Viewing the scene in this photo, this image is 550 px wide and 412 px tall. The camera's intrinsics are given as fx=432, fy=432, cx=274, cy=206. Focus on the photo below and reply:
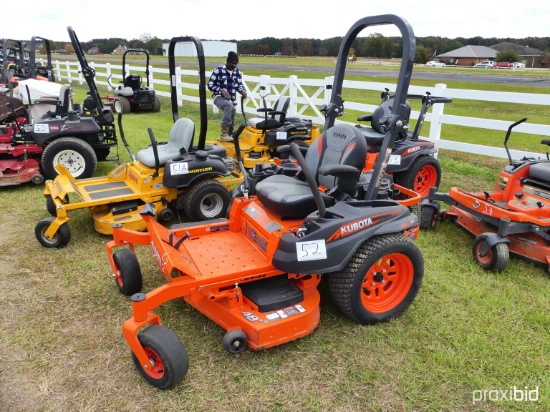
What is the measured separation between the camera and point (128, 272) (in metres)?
3.72

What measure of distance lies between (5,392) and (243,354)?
5.10ft

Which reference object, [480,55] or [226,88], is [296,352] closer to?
[226,88]

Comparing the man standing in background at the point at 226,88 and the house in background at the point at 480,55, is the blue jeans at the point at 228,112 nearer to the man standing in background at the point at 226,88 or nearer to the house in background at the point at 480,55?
the man standing in background at the point at 226,88

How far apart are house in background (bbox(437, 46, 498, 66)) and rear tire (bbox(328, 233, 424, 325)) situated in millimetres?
84236

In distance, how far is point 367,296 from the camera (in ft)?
11.5

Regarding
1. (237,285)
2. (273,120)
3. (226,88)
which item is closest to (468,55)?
(226,88)

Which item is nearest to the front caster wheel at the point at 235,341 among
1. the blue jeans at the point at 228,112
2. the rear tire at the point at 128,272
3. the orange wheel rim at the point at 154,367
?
the orange wheel rim at the point at 154,367

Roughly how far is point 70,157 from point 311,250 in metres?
5.16

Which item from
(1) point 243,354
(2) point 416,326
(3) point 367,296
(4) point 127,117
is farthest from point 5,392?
(4) point 127,117

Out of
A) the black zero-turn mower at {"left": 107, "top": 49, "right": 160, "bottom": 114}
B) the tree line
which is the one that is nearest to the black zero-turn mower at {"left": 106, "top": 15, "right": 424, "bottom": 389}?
the black zero-turn mower at {"left": 107, "top": 49, "right": 160, "bottom": 114}

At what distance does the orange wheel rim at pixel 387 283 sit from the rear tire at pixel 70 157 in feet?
16.7

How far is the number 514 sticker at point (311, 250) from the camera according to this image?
10.1 feet

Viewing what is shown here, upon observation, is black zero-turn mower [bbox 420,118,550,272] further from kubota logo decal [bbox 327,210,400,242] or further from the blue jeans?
the blue jeans

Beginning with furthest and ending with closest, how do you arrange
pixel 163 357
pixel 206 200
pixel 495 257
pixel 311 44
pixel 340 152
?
pixel 311 44, pixel 206 200, pixel 495 257, pixel 340 152, pixel 163 357
